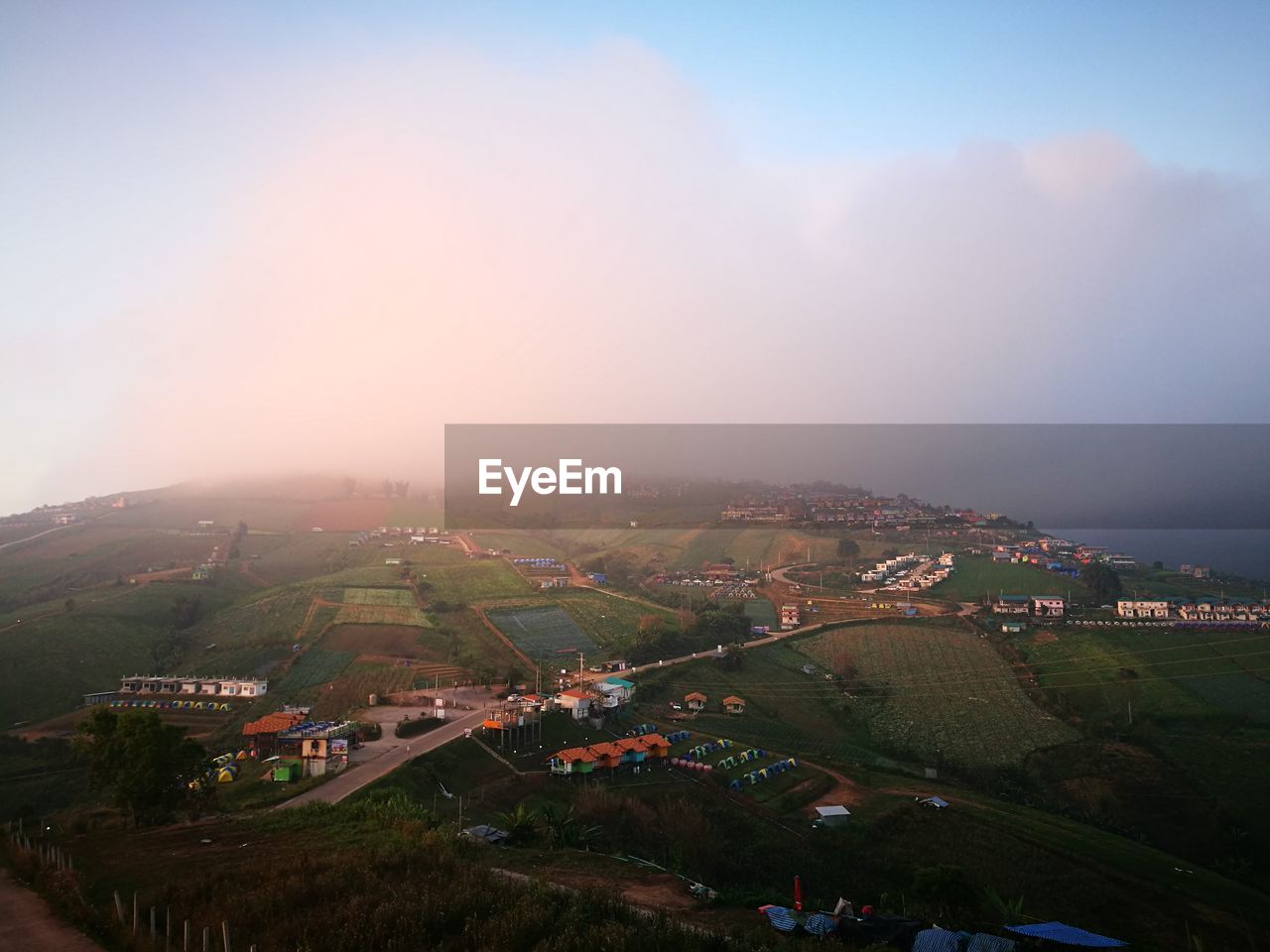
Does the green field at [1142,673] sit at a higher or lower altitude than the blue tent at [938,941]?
lower

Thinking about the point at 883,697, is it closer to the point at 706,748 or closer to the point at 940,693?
the point at 940,693

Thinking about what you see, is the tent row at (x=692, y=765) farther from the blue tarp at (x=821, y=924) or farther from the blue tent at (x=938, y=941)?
the blue tent at (x=938, y=941)

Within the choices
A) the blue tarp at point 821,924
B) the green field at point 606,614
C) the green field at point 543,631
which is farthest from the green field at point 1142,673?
the blue tarp at point 821,924

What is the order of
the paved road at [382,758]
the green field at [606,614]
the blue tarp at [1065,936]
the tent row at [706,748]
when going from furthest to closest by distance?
1. the green field at [606,614]
2. the tent row at [706,748]
3. the paved road at [382,758]
4. the blue tarp at [1065,936]

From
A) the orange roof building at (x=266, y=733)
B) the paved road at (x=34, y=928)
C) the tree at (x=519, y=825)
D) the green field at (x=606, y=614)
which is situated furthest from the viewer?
the green field at (x=606, y=614)

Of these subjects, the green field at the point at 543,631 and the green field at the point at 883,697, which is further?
the green field at the point at 543,631

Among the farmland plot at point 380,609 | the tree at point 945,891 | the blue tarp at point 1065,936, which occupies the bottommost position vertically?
the farmland plot at point 380,609
